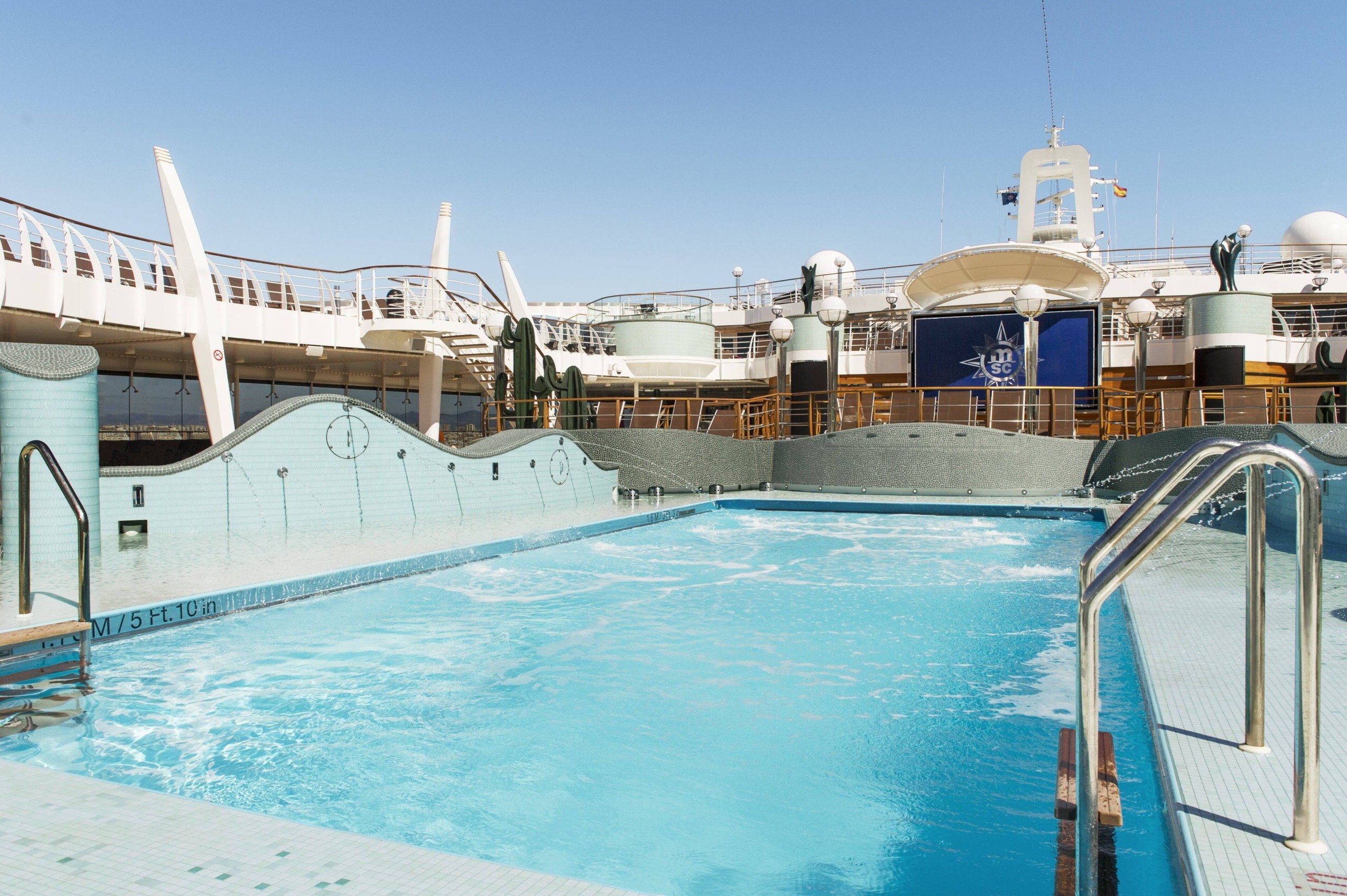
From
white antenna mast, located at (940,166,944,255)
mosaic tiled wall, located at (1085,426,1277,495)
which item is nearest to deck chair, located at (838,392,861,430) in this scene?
mosaic tiled wall, located at (1085,426,1277,495)

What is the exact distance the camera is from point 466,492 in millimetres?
11227

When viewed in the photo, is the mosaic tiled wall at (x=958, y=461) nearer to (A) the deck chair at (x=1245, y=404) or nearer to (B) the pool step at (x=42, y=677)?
(A) the deck chair at (x=1245, y=404)

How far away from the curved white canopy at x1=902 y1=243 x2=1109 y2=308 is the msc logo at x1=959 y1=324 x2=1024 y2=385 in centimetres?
140

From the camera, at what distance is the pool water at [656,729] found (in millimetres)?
2875

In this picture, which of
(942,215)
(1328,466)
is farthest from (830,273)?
(1328,466)

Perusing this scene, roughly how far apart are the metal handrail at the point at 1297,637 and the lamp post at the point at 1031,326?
12.2 meters

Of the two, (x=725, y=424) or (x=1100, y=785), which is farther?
(x=725, y=424)

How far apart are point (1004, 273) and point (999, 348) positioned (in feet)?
5.87

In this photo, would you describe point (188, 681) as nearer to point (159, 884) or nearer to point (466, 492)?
point (159, 884)

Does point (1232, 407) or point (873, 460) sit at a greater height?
point (1232, 407)

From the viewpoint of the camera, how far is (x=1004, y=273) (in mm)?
18594

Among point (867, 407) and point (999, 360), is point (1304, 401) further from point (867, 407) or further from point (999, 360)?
point (867, 407)

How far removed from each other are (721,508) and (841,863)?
10.4 metres

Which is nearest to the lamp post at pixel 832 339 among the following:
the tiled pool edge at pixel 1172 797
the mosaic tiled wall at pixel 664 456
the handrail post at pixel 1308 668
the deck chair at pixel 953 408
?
the mosaic tiled wall at pixel 664 456
